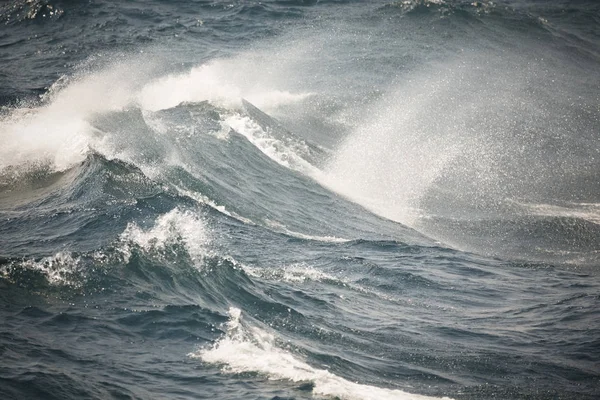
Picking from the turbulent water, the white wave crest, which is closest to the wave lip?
the turbulent water

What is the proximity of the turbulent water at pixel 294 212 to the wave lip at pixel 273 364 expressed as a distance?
55 millimetres

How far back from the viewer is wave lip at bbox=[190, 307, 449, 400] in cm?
1140

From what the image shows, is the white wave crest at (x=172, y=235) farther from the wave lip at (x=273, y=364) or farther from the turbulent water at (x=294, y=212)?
the wave lip at (x=273, y=364)

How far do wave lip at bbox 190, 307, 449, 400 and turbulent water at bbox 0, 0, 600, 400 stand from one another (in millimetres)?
55

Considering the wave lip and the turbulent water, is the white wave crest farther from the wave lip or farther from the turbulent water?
the wave lip

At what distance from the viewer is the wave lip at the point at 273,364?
11.4 meters

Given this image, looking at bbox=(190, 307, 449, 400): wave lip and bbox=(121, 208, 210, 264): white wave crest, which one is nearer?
bbox=(190, 307, 449, 400): wave lip

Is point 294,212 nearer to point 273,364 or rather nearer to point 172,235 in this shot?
point 172,235

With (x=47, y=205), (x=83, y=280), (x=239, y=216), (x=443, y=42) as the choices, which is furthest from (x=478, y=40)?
(x=83, y=280)

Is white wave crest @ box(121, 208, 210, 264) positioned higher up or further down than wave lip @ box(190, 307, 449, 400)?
higher up

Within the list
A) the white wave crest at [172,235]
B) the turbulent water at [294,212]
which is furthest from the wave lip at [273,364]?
the white wave crest at [172,235]

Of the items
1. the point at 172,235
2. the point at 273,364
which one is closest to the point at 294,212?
the point at 172,235

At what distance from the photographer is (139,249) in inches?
634

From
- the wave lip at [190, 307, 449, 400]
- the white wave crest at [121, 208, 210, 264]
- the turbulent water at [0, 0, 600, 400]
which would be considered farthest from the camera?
the white wave crest at [121, 208, 210, 264]
